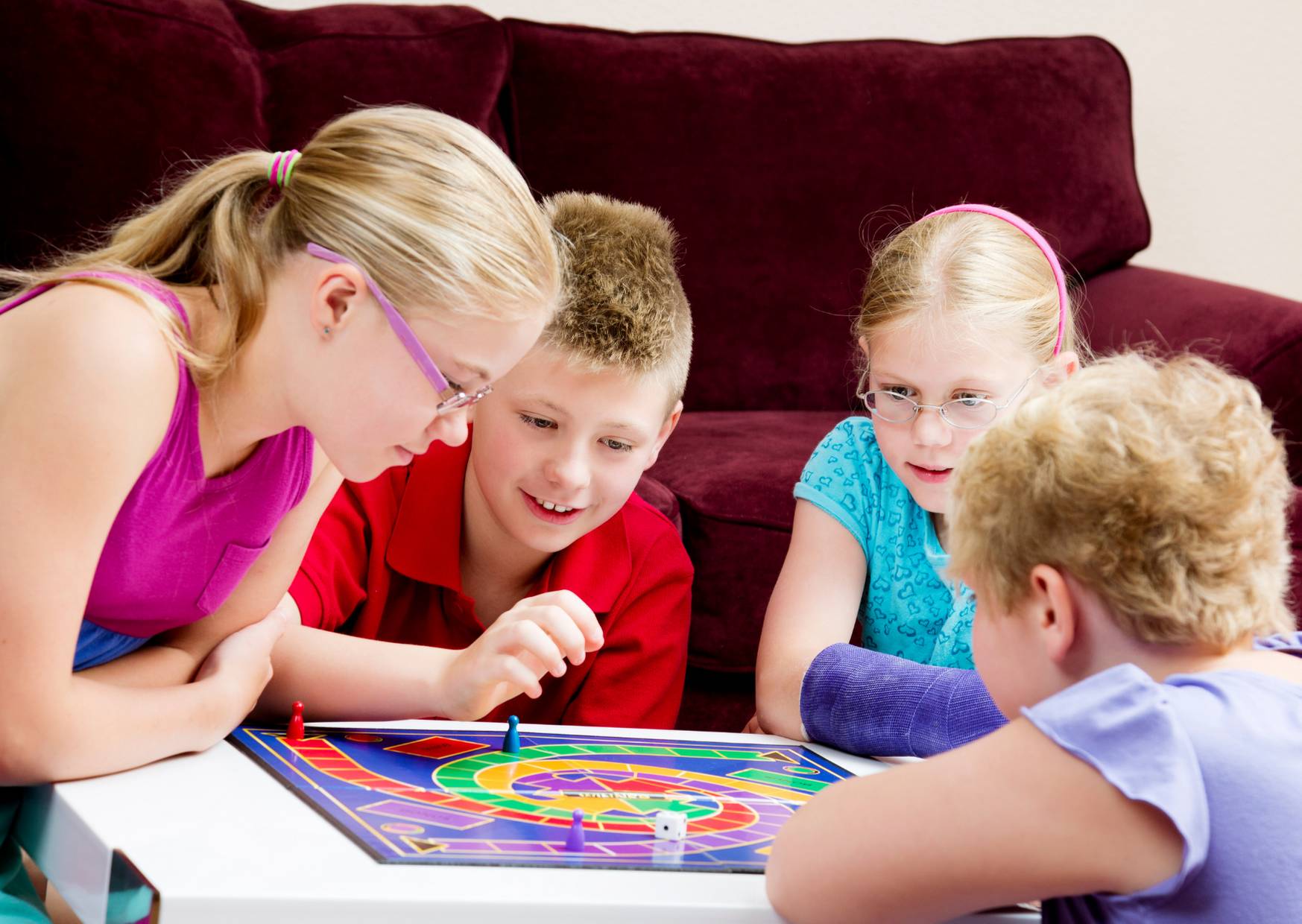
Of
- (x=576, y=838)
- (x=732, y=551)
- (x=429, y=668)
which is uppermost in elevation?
(x=576, y=838)

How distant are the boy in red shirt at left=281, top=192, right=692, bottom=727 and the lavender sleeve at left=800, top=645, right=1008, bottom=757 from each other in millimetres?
283

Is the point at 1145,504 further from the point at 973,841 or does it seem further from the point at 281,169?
the point at 281,169

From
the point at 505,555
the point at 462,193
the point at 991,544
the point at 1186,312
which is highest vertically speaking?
the point at 462,193

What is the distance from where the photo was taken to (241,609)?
117 cm

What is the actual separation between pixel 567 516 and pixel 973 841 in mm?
786

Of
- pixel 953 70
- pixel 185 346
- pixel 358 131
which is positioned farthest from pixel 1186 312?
pixel 185 346

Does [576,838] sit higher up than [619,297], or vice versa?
[619,297]

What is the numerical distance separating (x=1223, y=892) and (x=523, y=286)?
64cm

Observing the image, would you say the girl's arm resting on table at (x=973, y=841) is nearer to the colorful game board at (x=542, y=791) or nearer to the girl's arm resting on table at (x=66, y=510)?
the colorful game board at (x=542, y=791)

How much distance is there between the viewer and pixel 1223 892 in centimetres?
73

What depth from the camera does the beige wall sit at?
9.11 feet

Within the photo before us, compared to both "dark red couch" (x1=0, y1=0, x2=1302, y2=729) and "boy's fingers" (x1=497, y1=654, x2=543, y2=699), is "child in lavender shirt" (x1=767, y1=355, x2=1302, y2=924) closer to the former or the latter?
"boy's fingers" (x1=497, y1=654, x2=543, y2=699)

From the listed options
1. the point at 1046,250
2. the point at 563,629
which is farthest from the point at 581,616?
the point at 1046,250

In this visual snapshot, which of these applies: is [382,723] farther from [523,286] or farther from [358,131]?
[358,131]
